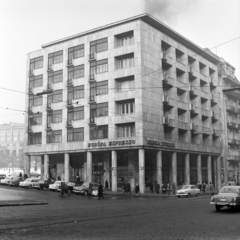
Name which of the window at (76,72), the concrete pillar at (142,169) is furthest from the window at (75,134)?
the concrete pillar at (142,169)

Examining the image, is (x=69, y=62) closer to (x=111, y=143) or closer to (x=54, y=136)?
(x=54, y=136)

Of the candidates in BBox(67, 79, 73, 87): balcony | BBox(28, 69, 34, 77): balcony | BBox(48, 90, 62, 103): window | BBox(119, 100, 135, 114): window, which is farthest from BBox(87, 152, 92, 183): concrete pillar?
BBox(28, 69, 34, 77): balcony

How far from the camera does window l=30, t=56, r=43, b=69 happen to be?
62.2 meters

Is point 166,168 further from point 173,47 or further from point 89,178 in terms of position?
point 173,47

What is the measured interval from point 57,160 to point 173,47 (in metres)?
26.8

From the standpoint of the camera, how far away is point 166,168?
2226 inches

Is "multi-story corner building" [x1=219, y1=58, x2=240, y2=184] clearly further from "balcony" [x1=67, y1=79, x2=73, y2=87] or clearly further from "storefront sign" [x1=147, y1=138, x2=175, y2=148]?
"balcony" [x1=67, y1=79, x2=73, y2=87]

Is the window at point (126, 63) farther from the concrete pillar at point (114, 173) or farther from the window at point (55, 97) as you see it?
the concrete pillar at point (114, 173)

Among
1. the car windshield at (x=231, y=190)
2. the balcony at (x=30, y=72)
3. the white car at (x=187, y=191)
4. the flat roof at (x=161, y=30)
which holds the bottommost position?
the white car at (x=187, y=191)

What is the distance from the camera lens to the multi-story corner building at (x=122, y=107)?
5094 centimetres

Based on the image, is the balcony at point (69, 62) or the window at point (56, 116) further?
the window at point (56, 116)

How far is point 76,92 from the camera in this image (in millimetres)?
56469

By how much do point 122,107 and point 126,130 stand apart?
11.3 feet

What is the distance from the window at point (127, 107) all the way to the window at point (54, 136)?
12018mm
